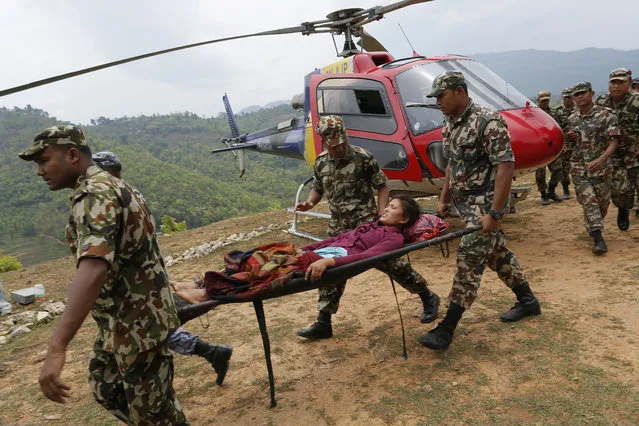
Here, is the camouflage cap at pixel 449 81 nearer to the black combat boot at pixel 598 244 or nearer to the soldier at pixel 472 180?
the soldier at pixel 472 180

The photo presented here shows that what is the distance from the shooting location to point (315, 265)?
2.41 metres

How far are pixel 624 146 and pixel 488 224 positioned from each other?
3.47 metres

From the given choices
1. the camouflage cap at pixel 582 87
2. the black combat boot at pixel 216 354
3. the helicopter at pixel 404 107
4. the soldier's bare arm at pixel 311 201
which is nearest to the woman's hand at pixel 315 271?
the black combat boot at pixel 216 354

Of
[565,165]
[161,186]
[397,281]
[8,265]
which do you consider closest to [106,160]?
[397,281]

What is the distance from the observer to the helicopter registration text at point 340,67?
618 cm

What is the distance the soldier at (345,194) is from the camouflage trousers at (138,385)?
1.62 meters

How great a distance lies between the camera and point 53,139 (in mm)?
1670

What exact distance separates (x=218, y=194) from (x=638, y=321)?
114ft

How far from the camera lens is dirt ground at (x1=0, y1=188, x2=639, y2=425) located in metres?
2.41

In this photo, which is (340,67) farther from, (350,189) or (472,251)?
(472,251)

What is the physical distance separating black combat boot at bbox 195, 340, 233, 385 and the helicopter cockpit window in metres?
3.29

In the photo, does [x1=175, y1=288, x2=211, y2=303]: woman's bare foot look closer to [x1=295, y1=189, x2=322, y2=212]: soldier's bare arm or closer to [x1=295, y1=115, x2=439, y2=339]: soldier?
[x1=295, y1=115, x2=439, y2=339]: soldier

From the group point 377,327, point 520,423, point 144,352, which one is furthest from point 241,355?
point 520,423

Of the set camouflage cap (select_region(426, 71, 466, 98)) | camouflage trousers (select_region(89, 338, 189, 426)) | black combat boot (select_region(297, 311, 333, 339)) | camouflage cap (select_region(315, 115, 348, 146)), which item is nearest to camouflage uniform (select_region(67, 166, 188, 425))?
camouflage trousers (select_region(89, 338, 189, 426))
